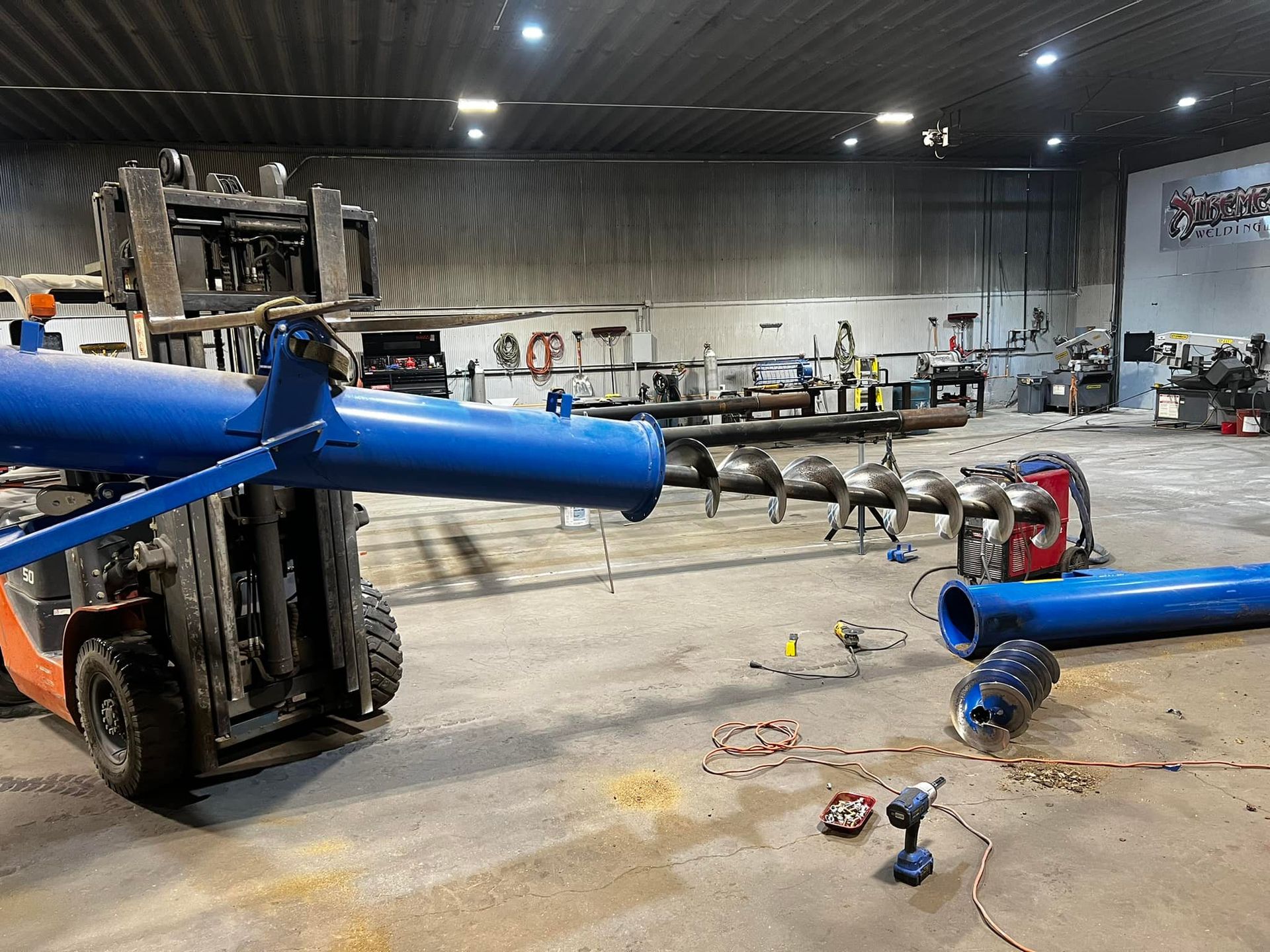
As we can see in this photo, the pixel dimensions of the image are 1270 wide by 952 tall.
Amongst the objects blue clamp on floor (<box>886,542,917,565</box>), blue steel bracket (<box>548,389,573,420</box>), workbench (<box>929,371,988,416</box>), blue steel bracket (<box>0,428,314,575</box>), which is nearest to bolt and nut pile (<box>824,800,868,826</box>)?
blue steel bracket (<box>548,389,573,420</box>)

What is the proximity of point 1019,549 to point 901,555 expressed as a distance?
3.64 feet

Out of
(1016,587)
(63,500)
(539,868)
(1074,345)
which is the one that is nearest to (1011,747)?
(1016,587)

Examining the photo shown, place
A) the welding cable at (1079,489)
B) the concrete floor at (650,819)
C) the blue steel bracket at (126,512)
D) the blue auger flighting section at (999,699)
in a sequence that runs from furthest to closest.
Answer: the welding cable at (1079,489), the blue auger flighting section at (999,699), the concrete floor at (650,819), the blue steel bracket at (126,512)

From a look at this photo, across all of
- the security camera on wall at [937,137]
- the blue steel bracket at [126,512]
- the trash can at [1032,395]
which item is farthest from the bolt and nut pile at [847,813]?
the trash can at [1032,395]

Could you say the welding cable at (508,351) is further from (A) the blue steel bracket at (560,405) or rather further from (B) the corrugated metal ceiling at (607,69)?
(A) the blue steel bracket at (560,405)

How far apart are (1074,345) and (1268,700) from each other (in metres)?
16.0

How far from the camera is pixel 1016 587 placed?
471 centimetres

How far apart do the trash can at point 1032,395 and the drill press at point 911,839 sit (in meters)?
17.9

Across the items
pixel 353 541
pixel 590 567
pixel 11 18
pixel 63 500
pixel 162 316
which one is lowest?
pixel 590 567

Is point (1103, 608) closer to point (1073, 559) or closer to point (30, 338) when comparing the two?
point (1073, 559)

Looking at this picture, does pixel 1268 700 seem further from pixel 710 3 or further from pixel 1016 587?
pixel 710 3

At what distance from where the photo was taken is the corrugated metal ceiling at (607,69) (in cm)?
943

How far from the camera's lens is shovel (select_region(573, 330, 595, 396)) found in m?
15.8

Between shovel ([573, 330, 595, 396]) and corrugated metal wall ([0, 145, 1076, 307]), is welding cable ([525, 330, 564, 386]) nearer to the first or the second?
shovel ([573, 330, 595, 396])
